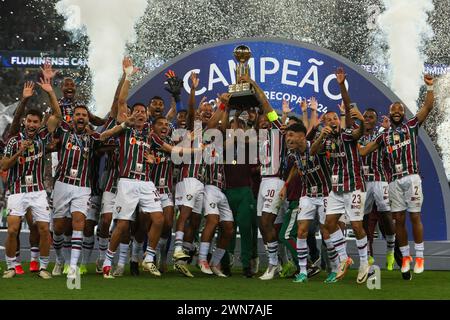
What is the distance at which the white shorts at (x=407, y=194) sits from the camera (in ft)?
32.2

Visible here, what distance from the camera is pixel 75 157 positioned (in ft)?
31.3

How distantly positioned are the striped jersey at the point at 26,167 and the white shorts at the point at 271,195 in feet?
7.99

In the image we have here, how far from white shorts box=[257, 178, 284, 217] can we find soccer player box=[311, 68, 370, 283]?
860mm

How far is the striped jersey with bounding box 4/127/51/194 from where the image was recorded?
9.35 m

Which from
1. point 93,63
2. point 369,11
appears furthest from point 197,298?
point 369,11

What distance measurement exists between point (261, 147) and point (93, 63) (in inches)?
1095

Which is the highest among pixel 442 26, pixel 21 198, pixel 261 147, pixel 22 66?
pixel 442 26

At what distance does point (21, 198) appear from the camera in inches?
366

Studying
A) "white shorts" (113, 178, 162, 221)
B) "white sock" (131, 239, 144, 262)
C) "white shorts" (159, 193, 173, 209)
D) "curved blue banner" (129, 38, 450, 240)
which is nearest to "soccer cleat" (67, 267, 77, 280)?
"white shorts" (113, 178, 162, 221)

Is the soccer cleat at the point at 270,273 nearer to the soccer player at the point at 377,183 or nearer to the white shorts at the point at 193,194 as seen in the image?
the white shorts at the point at 193,194

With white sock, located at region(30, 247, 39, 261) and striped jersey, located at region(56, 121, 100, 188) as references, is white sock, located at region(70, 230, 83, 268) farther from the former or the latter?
white sock, located at region(30, 247, 39, 261)

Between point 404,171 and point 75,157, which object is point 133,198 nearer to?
point 75,157

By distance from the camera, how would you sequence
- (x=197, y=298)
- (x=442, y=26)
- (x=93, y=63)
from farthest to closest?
(x=442, y=26) < (x=93, y=63) < (x=197, y=298)

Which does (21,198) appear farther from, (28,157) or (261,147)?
(261,147)
